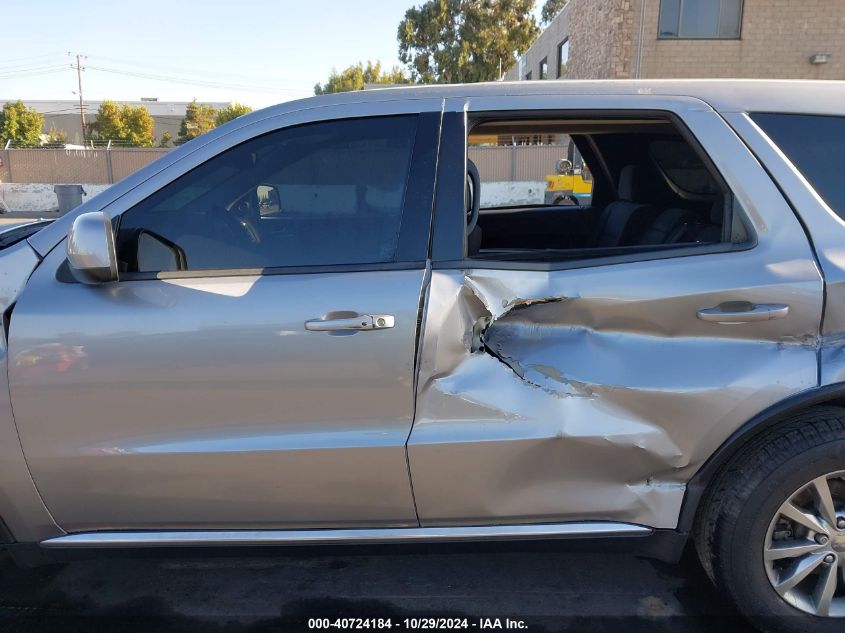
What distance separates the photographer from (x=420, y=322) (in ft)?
6.40

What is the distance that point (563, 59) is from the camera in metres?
20.5

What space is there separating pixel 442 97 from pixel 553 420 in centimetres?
117

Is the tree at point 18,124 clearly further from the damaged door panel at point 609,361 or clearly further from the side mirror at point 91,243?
the damaged door panel at point 609,361

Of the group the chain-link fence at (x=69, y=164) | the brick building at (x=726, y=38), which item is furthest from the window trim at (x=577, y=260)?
the chain-link fence at (x=69, y=164)

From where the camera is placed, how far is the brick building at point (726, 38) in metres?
14.8

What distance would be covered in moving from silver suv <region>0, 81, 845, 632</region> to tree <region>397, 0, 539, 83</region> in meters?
34.6

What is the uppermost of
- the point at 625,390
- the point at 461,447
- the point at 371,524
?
the point at 625,390

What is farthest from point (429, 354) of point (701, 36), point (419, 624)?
point (701, 36)

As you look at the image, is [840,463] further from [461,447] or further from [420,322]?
[420,322]

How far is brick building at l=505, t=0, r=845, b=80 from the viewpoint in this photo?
14.8m

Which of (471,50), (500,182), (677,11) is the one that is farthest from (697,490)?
(471,50)

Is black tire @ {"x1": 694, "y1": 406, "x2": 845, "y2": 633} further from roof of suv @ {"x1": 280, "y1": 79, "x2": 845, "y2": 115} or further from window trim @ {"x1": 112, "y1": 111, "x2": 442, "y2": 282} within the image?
window trim @ {"x1": 112, "y1": 111, "x2": 442, "y2": 282}

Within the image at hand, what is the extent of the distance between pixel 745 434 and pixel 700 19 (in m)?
16.2

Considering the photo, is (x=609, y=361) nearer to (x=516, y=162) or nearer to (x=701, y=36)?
(x=701, y=36)
